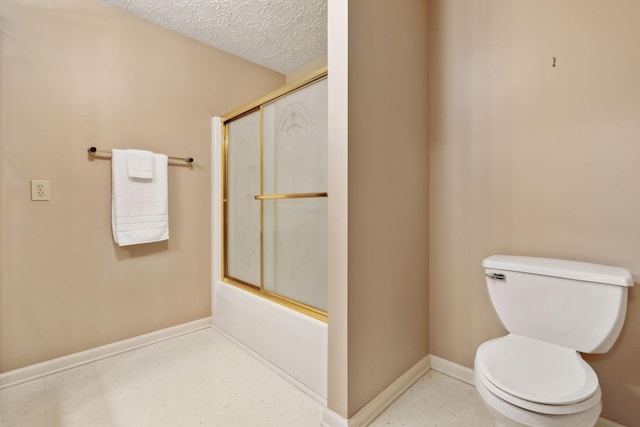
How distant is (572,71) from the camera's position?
1305 millimetres

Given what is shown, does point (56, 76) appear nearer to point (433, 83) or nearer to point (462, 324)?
point (433, 83)

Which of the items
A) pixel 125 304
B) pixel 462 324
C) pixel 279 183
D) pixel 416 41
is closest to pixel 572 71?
pixel 416 41

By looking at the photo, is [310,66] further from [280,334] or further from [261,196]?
[280,334]

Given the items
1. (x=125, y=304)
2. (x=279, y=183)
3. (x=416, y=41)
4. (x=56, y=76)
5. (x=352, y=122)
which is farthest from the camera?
(x=125, y=304)

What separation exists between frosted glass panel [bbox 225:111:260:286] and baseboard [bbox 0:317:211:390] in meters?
0.54

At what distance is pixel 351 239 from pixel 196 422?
111 centimetres

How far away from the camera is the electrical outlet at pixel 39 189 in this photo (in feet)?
5.52

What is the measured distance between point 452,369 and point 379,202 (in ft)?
3.58

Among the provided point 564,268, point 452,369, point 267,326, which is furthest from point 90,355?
point 564,268

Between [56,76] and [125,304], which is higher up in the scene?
[56,76]

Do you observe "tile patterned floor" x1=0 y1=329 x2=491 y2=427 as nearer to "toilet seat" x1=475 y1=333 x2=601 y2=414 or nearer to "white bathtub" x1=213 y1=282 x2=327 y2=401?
"white bathtub" x1=213 y1=282 x2=327 y2=401

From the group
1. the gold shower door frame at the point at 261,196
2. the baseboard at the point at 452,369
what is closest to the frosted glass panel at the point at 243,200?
the gold shower door frame at the point at 261,196

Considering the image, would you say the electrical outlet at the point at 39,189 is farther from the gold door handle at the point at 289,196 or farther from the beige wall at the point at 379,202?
the beige wall at the point at 379,202

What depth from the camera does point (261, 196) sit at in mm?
2020
